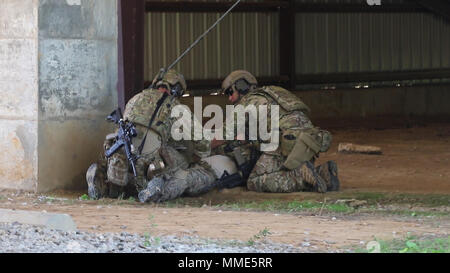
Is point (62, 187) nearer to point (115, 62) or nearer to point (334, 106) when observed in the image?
point (115, 62)

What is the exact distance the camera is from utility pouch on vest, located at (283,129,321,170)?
37.2 feet

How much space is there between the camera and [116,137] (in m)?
10.6

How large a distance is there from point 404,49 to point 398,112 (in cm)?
184

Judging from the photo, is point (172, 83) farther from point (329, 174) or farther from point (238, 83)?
point (329, 174)

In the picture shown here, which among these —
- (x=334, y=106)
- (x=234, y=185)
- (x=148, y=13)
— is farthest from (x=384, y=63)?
(x=234, y=185)

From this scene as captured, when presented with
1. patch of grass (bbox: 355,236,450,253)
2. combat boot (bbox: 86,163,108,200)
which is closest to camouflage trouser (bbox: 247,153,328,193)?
combat boot (bbox: 86,163,108,200)

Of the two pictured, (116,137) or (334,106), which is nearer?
(116,137)

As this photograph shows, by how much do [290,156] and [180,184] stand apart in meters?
1.42

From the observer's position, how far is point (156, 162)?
10695 millimetres

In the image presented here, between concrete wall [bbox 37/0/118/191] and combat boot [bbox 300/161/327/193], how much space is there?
7.87 feet

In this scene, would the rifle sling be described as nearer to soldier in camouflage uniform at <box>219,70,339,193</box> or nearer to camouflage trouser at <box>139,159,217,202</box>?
camouflage trouser at <box>139,159,217,202</box>

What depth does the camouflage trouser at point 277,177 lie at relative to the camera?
11.4 meters

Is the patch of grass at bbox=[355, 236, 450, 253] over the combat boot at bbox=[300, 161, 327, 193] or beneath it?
beneath

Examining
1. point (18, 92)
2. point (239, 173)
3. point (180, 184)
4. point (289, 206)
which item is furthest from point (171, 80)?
point (289, 206)
